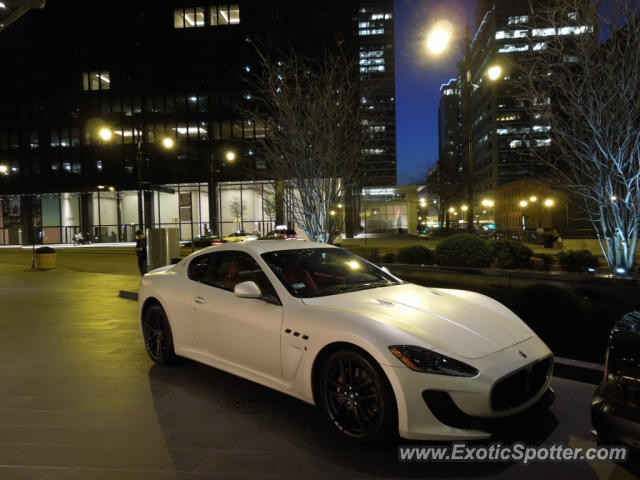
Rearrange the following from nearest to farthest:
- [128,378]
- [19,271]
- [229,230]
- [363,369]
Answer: [363,369], [128,378], [19,271], [229,230]

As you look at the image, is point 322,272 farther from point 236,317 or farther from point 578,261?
point 578,261

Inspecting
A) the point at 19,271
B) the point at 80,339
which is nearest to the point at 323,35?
the point at 19,271

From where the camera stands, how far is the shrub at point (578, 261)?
32.6 feet

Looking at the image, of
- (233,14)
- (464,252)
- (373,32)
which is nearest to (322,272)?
(464,252)

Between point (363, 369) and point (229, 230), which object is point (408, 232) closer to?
point (229, 230)

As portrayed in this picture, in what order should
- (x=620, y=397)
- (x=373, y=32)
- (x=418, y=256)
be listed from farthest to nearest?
(x=373, y=32)
(x=418, y=256)
(x=620, y=397)

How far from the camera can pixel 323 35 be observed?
42.6m

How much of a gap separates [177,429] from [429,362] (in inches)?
89.8

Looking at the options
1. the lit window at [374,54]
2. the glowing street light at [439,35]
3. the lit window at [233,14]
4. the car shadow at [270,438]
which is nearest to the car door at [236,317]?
the car shadow at [270,438]

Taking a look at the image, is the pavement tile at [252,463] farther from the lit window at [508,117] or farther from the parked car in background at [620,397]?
the lit window at [508,117]

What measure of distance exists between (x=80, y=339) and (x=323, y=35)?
42162 mm

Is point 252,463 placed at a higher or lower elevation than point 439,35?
lower

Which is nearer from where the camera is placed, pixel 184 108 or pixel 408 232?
pixel 184 108

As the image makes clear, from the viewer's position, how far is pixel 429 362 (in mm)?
2965
